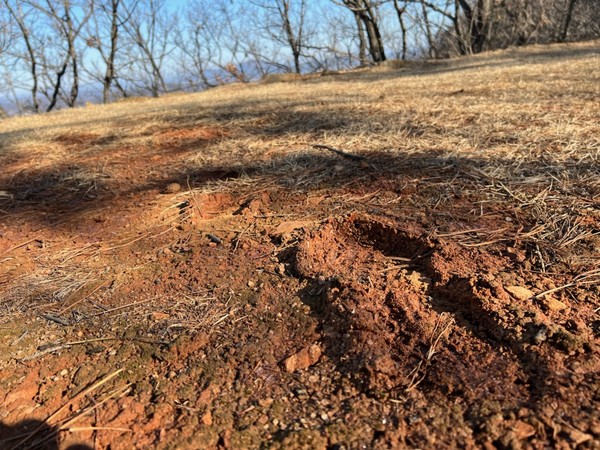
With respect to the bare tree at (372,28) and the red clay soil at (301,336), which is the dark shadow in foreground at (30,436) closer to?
the red clay soil at (301,336)

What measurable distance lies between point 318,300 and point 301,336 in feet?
0.57

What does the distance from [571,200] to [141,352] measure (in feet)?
6.22

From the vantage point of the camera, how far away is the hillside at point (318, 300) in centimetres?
114

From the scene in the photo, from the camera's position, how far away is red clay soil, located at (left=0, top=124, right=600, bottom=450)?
1116mm

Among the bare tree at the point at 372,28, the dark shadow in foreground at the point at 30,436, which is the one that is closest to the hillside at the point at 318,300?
the dark shadow in foreground at the point at 30,436

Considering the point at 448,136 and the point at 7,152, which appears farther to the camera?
the point at 7,152

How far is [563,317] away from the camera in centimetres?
134

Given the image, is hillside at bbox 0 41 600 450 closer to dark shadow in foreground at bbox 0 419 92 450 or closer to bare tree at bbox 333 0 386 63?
dark shadow in foreground at bbox 0 419 92 450

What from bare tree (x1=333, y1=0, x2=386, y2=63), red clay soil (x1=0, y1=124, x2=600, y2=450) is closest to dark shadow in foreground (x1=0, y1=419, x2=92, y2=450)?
red clay soil (x1=0, y1=124, x2=600, y2=450)

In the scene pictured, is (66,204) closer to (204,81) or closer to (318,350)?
(318,350)

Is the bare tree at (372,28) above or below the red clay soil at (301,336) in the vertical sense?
above

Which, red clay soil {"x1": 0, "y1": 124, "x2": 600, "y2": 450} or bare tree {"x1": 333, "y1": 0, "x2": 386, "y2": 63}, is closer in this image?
red clay soil {"x1": 0, "y1": 124, "x2": 600, "y2": 450}

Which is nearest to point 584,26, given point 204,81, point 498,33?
point 498,33

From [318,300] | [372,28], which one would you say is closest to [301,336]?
[318,300]
